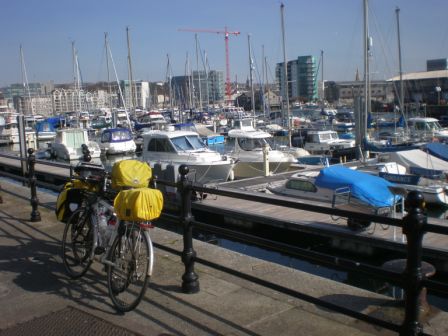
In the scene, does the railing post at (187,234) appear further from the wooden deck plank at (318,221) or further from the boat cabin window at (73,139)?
the boat cabin window at (73,139)

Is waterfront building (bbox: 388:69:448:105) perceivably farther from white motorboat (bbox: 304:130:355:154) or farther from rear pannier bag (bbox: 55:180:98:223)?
rear pannier bag (bbox: 55:180:98:223)

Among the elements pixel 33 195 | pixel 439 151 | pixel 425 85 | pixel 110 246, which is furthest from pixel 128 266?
pixel 425 85

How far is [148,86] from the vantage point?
166125 millimetres

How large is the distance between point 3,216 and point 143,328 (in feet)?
18.5

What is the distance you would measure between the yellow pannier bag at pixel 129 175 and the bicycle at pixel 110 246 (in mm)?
352

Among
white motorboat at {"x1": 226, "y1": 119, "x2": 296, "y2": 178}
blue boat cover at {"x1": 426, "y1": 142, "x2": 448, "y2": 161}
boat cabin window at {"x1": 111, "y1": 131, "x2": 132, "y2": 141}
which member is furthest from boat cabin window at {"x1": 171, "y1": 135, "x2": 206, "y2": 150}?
boat cabin window at {"x1": 111, "y1": 131, "x2": 132, "y2": 141}

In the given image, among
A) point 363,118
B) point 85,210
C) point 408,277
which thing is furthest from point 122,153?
point 408,277

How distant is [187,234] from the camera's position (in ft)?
15.7

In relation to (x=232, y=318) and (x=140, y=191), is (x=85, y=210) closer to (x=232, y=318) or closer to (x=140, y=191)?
(x=140, y=191)

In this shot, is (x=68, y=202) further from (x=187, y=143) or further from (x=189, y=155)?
(x=187, y=143)

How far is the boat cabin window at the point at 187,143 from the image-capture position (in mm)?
24219

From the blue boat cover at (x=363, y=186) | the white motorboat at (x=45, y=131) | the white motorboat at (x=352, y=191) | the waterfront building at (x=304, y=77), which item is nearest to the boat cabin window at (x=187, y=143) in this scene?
the white motorboat at (x=352, y=191)

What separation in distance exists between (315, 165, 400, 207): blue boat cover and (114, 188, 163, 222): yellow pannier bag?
1038 centimetres

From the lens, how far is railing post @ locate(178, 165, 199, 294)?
4.72 m
